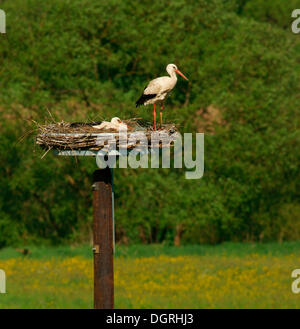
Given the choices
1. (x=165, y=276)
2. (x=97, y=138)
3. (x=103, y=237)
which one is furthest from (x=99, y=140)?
(x=165, y=276)

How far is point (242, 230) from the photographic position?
83.9 ft

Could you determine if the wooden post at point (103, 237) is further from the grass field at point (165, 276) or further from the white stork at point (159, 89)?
the grass field at point (165, 276)

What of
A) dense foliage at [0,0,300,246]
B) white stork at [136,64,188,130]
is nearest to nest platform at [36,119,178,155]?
white stork at [136,64,188,130]

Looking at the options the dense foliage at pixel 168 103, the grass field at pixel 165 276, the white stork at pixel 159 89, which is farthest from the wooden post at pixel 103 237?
the dense foliage at pixel 168 103

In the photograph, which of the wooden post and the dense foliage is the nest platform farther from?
the dense foliage

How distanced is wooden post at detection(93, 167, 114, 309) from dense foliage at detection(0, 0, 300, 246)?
44.1ft

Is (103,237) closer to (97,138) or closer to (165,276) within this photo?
(97,138)

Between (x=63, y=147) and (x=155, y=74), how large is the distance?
14746mm

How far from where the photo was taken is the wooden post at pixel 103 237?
915cm

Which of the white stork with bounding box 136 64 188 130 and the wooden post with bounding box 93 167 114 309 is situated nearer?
the wooden post with bounding box 93 167 114 309

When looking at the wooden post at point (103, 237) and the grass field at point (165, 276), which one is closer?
the wooden post at point (103, 237)

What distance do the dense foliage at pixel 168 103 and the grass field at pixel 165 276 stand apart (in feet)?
5.77

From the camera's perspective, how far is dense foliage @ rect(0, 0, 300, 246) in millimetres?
23219

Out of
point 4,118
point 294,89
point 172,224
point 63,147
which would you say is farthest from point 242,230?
point 63,147
